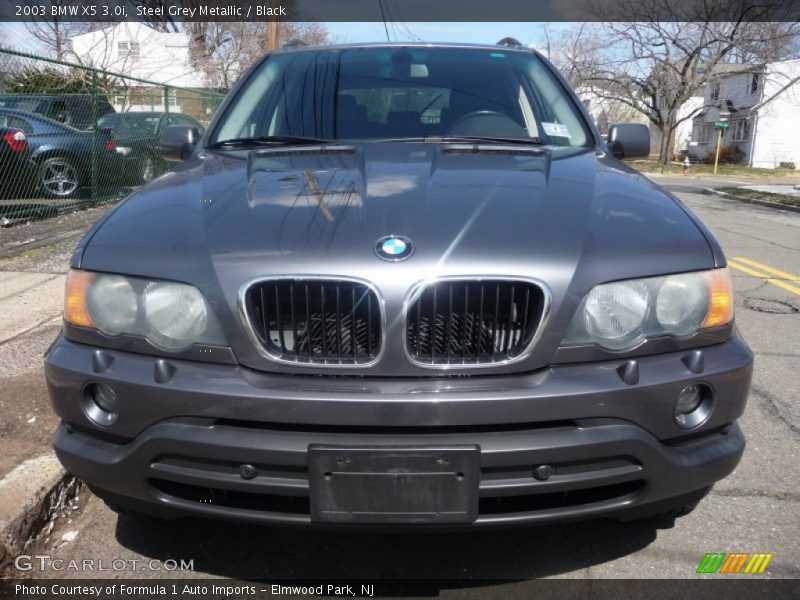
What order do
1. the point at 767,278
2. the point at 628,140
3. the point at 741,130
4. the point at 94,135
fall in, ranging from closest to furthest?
the point at 628,140 < the point at 767,278 < the point at 94,135 < the point at 741,130

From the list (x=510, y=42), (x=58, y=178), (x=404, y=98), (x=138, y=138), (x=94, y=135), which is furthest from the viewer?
(x=138, y=138)

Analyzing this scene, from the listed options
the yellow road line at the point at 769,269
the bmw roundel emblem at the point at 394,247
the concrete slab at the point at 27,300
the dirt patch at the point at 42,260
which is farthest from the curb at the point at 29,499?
the yellow road line at the point at 769,269

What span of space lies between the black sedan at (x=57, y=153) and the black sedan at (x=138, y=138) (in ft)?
1.49

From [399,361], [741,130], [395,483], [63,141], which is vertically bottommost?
[395,483]

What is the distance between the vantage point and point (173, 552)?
2465 mm

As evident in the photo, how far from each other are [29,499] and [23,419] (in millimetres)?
818

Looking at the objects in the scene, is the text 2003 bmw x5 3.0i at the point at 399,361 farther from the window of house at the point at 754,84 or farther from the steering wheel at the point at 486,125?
the window of house at the point at 754,84

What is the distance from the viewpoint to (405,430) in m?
1.84

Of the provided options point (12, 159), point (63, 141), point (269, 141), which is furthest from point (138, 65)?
point (269, 141)

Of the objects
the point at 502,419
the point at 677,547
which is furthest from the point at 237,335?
the point at 677,547

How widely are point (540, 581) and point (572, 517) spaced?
0.48 meters

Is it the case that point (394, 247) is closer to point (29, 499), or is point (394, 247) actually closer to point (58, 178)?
point (29, 499)

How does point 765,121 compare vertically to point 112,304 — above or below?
above

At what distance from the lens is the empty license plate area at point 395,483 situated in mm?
1805
